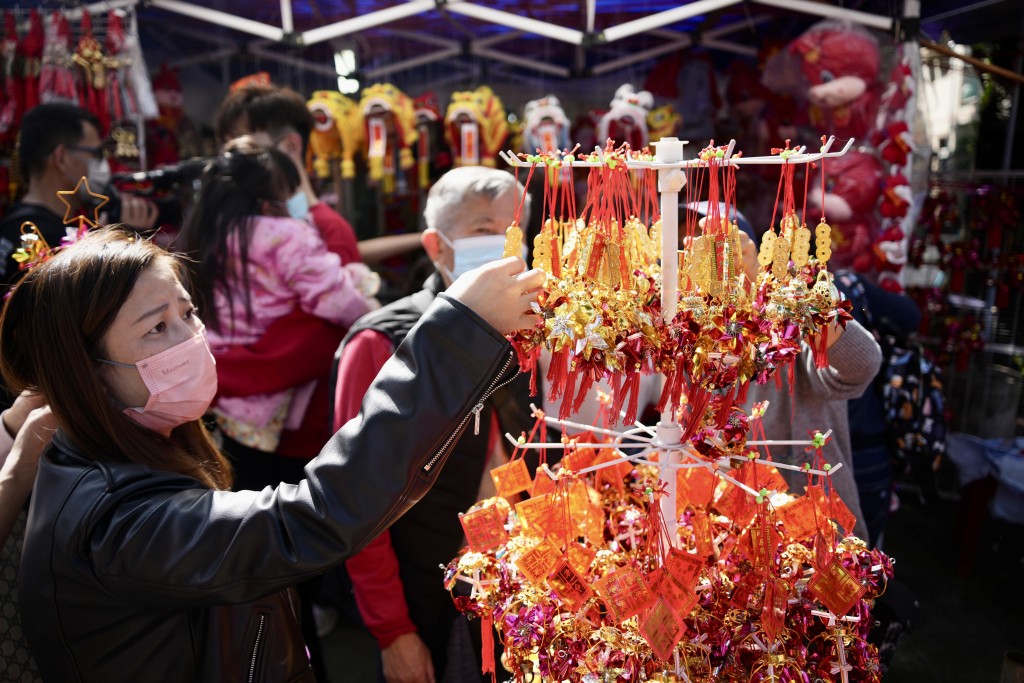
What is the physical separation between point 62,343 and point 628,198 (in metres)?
0.84

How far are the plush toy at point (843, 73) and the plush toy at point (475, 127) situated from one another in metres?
1.42

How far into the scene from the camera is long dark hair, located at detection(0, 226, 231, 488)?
1.06 metres

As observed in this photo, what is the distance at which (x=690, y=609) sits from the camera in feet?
3.36

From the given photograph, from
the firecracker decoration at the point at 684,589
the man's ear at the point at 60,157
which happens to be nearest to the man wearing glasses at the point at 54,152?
the man's ear at the point at 60,157

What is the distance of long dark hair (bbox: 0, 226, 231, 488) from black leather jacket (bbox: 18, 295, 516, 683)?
74 millimetres

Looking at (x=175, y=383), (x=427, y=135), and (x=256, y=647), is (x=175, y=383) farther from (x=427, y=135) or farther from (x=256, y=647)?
(x=427, y=135)

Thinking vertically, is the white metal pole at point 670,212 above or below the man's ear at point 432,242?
above

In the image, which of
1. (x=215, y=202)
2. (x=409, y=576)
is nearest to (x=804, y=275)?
(x=409, y=576)


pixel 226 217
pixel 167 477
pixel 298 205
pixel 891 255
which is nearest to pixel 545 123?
pixel 298 205

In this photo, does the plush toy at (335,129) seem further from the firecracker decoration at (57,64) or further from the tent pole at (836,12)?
the tent pole at (836,12)

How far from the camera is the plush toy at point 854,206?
3193 millimetres

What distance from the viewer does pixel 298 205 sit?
2.78 m

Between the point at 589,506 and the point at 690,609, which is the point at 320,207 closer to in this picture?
the point at 589,506

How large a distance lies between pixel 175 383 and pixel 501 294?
562 millimetres
